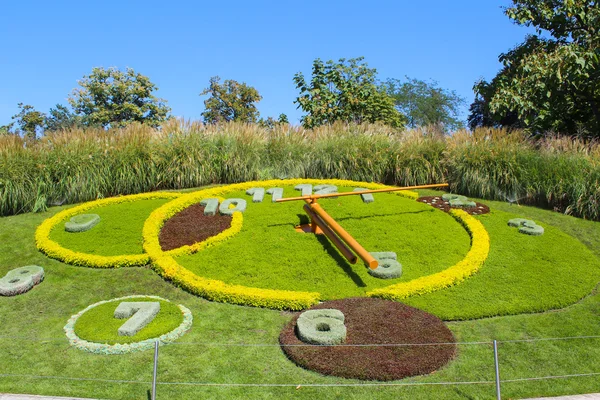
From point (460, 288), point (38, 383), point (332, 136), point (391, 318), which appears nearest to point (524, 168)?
point (332, 136)

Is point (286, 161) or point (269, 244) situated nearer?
point (269, 244)

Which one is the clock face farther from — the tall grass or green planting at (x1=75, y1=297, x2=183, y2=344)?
the tall grass

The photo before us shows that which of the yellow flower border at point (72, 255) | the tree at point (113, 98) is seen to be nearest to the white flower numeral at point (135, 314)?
the yellow flower border at point (72, 255)

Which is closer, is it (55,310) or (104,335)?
(104,335)

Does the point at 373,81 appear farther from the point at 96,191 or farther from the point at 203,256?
the point at 203,256

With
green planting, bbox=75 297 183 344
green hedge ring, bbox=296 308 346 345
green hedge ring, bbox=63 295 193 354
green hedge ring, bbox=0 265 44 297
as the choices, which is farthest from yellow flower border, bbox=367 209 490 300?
green hedge ring, bbox=0 265 44 297

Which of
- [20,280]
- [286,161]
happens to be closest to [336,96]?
[286,161]

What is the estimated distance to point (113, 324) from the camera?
26.2ft

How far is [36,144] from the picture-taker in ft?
47.1

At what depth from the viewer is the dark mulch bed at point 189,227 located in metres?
11.0

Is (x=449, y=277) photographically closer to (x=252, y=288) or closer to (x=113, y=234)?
(x=252, y=288)

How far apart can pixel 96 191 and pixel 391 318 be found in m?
9.38

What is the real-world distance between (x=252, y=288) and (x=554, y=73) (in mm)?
12532

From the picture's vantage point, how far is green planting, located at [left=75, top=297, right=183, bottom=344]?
25.0ft
